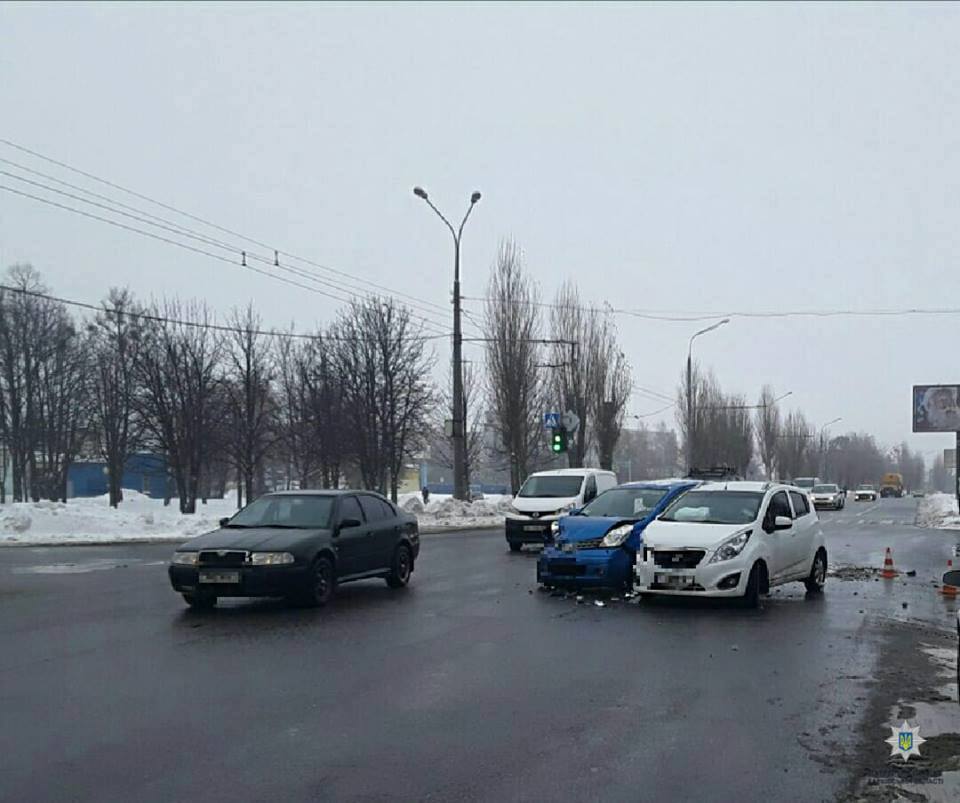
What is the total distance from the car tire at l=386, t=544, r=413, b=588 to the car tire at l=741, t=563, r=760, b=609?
16.8 ft

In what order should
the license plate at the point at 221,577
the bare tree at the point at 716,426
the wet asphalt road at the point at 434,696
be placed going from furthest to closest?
the bare tree at the point at 716,426, the license plate at the point at 221,577, the wet asphalt road at the point at 434,696

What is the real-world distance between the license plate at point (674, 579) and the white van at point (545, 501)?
31.1 ft

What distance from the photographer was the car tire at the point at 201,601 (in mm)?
13766

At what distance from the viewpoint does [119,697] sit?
340 inches

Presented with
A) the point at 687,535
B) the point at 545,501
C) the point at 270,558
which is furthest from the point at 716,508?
the point at 545,501

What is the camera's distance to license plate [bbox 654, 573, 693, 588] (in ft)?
46.3

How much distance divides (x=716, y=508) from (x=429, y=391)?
29.6 m

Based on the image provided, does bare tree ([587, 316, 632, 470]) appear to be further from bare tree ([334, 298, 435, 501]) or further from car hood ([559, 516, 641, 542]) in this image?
car hood ([559, 516, 641, 542])

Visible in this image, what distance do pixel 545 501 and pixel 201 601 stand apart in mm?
11954

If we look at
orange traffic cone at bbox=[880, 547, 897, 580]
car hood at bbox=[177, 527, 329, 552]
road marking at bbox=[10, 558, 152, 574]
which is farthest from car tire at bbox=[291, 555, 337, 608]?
orange traffic cone at bbox=[880, 547, 897, 580]

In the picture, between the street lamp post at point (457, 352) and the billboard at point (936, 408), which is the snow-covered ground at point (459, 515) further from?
the billboard at point (936, 408)

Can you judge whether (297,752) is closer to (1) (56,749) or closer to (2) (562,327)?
(1) (56,749)
